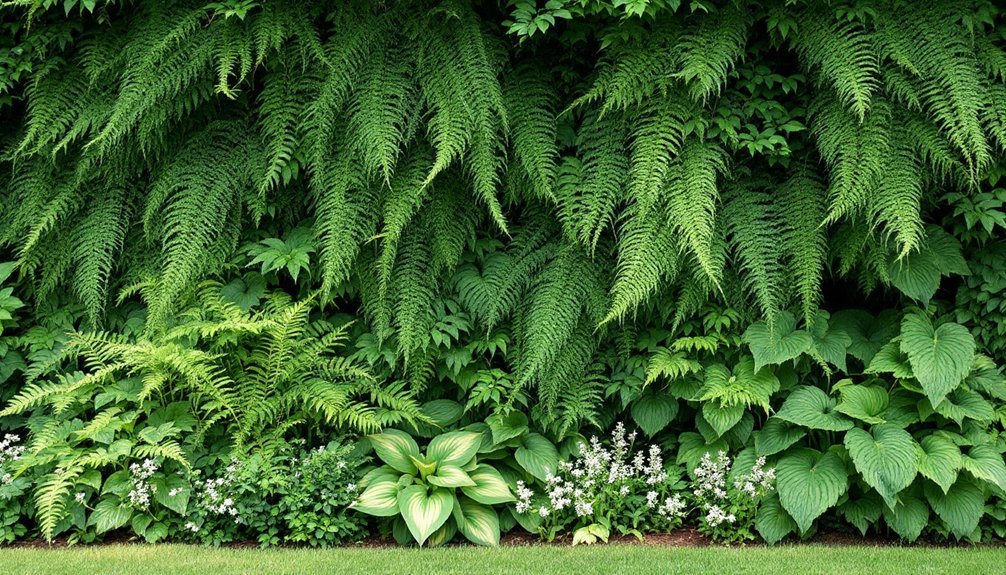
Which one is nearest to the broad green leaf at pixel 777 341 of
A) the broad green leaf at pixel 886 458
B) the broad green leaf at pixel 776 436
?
the broad green leaf at pixel 776 436

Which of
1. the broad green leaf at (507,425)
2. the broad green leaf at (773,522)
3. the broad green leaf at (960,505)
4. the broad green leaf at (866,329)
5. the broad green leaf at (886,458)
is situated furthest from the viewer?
the broad green leaf at (866,329)

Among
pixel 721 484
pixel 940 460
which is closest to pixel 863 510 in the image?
pixel 940 460

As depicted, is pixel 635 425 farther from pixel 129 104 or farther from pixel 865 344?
pixel 129 104

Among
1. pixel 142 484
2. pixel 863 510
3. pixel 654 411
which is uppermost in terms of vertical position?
pixel 142 484

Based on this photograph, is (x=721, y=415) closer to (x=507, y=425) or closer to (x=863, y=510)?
(x=863, y=510)

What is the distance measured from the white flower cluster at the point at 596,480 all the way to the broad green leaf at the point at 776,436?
52 cm

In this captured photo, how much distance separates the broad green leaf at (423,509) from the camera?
3854 millimetres

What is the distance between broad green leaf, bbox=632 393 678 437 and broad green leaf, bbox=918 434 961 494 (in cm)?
123

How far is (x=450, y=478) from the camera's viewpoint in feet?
13.3

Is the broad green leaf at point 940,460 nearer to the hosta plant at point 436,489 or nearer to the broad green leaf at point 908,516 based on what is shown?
the broad green leaf at point 908,516

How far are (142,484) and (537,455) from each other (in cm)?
200

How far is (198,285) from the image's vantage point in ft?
15.0

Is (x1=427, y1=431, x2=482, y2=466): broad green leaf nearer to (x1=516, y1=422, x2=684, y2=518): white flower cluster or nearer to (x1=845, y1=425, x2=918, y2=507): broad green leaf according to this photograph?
(x1=516, y1=422, x2=684, y2=518): white flower cluster

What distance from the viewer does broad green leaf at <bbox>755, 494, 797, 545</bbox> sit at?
3967mm
